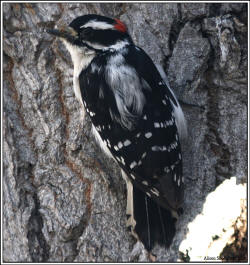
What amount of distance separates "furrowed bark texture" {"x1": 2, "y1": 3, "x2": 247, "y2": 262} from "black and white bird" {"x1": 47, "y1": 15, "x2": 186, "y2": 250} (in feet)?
0.35

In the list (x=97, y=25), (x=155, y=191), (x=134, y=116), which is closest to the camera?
(x=155, y=191)

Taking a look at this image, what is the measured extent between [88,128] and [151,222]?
0.93 meters

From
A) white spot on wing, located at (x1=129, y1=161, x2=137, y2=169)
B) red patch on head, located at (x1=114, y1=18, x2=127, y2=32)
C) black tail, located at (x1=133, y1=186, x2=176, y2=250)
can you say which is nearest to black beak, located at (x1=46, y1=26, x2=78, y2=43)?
red patch on head, located at (x1=114, y1=18, x2=127, y2=32)

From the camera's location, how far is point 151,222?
3.03 m

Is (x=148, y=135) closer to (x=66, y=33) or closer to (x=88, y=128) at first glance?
A: (x=88, y=128)

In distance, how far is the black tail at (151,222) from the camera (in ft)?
9.23

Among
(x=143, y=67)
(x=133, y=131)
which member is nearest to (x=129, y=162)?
(x=133, y=131)

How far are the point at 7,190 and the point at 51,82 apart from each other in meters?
0.94

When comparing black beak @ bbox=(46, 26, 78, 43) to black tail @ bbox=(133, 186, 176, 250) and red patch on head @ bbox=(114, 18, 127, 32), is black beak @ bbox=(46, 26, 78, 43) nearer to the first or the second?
red patch on head @ bbox=(114, 18, 127, 32)

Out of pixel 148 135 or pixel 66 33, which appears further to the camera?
pixel 66 33

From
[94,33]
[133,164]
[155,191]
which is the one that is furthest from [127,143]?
[94,33]

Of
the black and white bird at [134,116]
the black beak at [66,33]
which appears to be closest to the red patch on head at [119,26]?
the black and white bird at [134,116]

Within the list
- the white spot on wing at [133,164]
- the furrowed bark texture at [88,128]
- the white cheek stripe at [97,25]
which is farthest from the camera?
the white cheek stripe at [97,25]

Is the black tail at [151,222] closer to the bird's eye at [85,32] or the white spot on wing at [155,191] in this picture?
the white spot on wing at [155,191]
